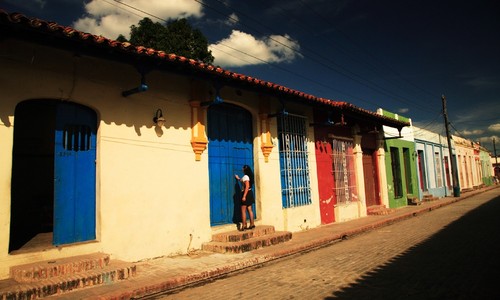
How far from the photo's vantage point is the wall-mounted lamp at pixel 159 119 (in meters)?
6.58

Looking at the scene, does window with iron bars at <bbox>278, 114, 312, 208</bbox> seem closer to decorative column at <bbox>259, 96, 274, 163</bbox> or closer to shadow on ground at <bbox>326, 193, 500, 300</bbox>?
decorative column at <bbox>259, 96, 274, 163</bbox>

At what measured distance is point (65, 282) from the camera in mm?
4445

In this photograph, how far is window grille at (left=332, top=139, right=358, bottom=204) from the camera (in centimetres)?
1180

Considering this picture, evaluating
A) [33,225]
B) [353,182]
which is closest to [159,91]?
[33,225]

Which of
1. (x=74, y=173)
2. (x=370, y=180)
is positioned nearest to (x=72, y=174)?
(x=74, y=173)

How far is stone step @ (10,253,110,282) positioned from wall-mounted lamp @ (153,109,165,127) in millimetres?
2517

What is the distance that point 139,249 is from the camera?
6.14m

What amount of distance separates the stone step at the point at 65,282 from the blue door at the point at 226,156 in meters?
2.85

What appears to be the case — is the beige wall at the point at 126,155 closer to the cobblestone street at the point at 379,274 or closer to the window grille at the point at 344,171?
the cobblestone street at the point at 379,274

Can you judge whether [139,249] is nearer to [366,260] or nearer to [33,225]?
[33,225]

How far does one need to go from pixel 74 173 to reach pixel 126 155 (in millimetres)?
870

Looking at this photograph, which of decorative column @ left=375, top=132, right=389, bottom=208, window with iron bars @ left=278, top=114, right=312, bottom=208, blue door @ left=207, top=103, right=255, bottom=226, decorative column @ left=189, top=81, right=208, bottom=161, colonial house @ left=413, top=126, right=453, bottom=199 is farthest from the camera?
colonial house @ left=413, top=126, right=453, bottom=199

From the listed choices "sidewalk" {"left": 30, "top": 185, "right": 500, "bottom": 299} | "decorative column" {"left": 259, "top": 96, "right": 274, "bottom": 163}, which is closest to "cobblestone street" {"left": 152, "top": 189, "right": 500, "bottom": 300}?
"sidewalk" {"left": 30, "top": 185, "right": 500, "bottom": 299}

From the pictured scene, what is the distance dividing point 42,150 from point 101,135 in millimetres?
3548
